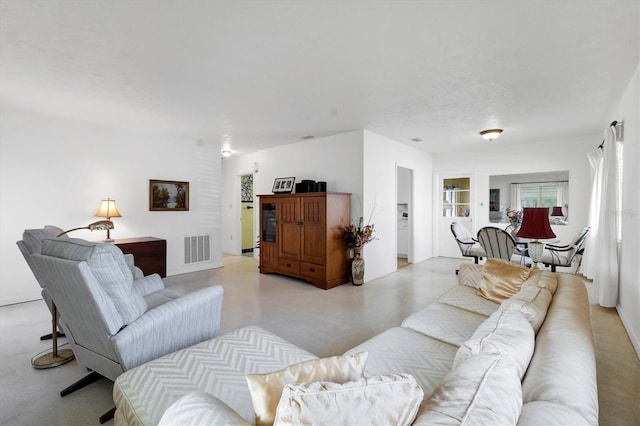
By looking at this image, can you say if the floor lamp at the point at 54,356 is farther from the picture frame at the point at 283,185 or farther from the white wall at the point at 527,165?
the white wall at the point at 527,165

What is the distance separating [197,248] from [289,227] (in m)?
1.91

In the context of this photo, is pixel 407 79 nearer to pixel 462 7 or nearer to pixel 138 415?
pixel 462 7

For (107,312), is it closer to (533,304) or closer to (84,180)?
(533,304)

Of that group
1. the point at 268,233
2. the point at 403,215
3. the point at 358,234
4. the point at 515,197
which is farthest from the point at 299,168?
the point at 515,197

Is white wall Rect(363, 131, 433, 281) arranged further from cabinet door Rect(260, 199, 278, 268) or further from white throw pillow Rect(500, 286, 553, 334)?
white throw pillow Rect(500, 286, 553, 334)

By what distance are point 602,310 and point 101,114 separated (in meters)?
6.55

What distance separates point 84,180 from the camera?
4227 millimetres

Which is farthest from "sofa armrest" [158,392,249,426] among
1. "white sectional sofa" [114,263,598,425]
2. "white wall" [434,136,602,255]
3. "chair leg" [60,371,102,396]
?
"white wall" [434,136,602,255]

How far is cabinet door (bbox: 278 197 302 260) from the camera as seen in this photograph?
479 centimetres

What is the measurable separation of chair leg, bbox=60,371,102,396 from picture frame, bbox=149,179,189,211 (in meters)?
3.31

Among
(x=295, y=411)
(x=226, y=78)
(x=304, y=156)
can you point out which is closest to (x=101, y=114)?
(x=226, y=78)

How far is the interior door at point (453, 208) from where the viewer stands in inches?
257

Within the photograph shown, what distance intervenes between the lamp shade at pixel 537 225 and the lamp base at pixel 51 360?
435 centimetres

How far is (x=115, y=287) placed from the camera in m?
1.64
